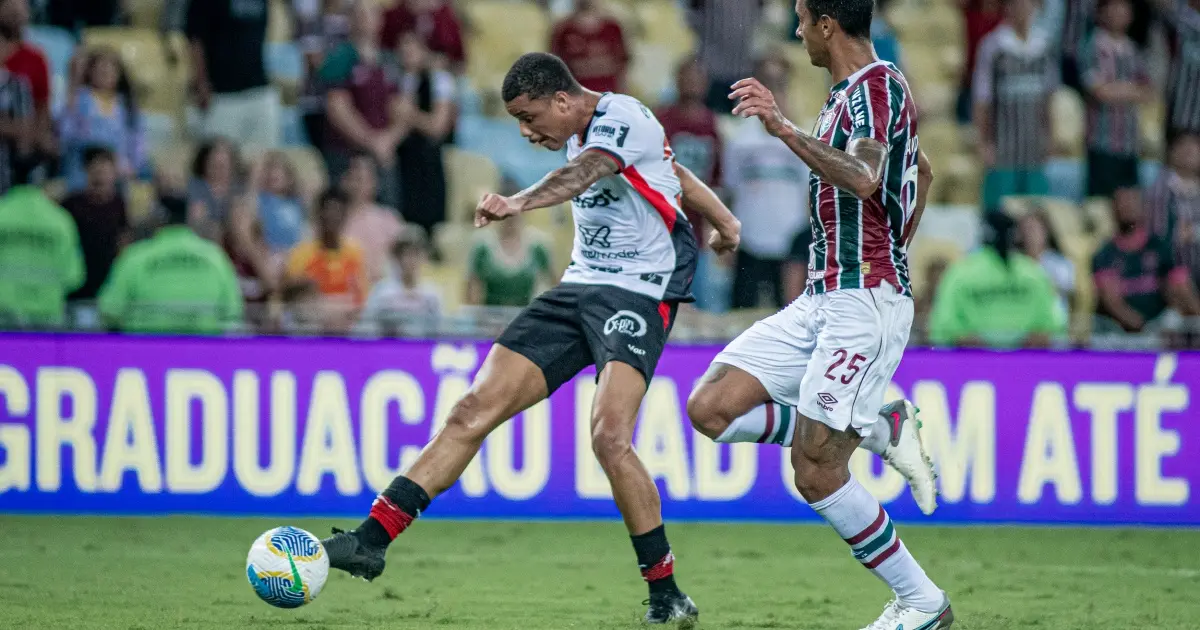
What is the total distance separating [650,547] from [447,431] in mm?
944

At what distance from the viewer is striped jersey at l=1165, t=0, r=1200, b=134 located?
14695mm

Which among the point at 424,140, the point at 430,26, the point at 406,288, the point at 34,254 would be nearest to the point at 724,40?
the point at 430,26

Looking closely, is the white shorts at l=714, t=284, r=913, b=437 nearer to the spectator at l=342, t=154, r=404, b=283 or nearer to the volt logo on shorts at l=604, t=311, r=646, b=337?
the volt logo on shorts at l=604, t=311, r=646, b=337

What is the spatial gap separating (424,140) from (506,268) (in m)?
1.73

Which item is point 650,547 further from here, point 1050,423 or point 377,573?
point 1050,423

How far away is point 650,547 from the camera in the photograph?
6.51 meters

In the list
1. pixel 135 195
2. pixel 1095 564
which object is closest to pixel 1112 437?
pixel 1095 564

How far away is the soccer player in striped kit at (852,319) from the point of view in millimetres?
5867

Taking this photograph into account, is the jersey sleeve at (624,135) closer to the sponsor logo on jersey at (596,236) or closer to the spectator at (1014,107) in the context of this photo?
the sponsor logo on jersey at (596,236)

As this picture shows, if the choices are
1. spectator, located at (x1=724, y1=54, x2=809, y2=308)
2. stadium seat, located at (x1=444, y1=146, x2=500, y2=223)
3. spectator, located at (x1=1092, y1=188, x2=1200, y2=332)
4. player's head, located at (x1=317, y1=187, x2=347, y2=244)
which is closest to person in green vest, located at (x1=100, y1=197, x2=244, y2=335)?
player's head, located at (x1=317, y1=187, x2=347, y2=244)

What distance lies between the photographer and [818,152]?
219 inches

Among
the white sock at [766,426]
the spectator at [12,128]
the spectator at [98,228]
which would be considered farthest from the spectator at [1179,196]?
the spectator at [12,128]

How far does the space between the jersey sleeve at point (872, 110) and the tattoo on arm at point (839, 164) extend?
14 centimetres

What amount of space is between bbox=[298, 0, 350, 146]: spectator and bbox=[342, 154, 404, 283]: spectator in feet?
3.79
